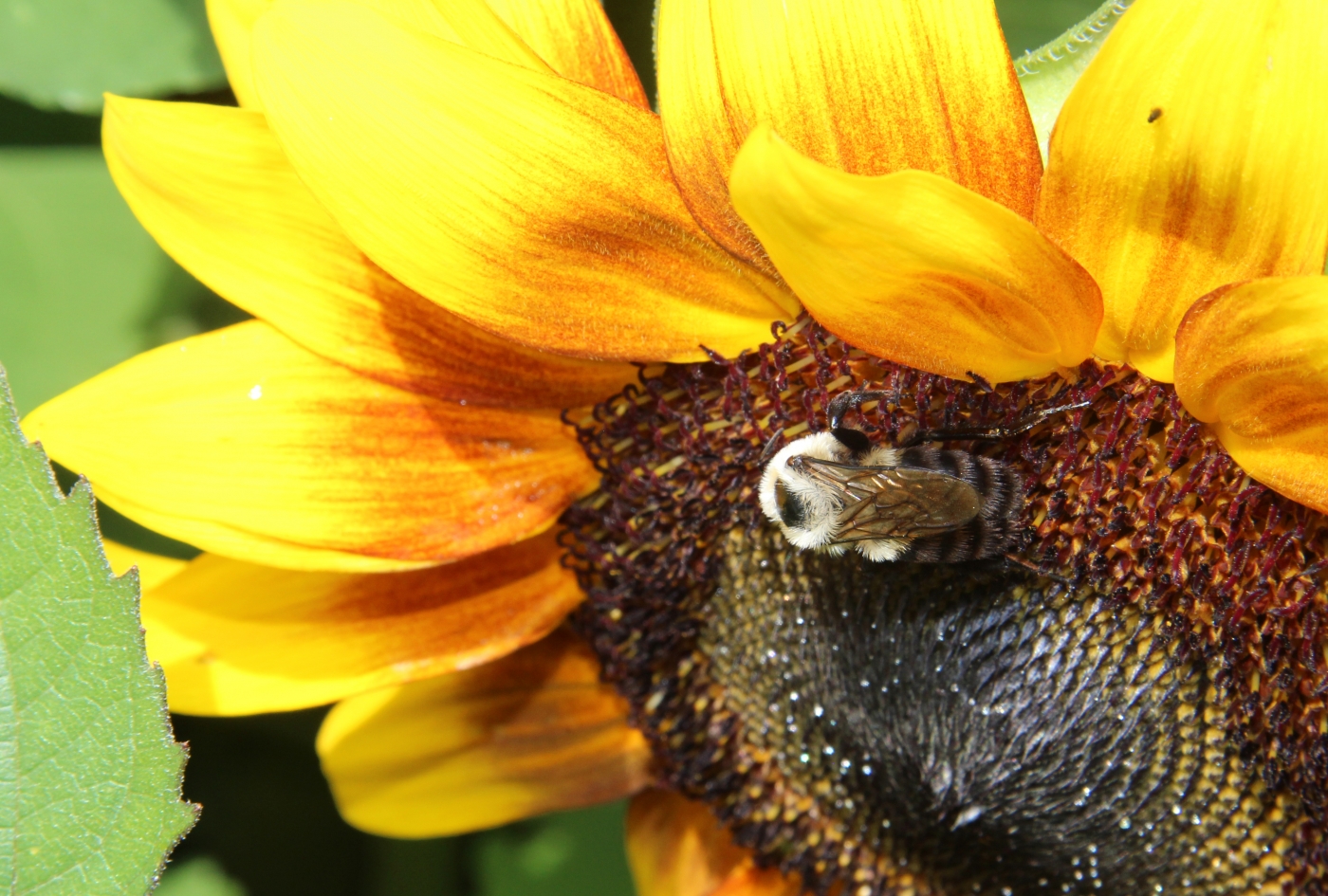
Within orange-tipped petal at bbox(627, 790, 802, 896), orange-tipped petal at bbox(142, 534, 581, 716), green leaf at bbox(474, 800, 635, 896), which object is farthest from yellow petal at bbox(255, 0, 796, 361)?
green leaf at bbox(474, 800, 635, 896)

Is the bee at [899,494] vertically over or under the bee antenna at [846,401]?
under

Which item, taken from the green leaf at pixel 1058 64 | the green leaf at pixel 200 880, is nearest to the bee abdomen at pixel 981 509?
the green leaf at pixel 1058 64

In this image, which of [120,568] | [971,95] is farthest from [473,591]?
[971,95]

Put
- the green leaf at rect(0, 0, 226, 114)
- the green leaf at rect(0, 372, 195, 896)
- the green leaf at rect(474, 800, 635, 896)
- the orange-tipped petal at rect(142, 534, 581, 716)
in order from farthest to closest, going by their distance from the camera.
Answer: the green leaf at rect(474, 800, 635, 896) → the green leaf at rect(0, 0, 226, 114) → the orange-tipped petal at rect(142, 534, 581, 716) → the green leaf at rect(0, 372, 195, 896)

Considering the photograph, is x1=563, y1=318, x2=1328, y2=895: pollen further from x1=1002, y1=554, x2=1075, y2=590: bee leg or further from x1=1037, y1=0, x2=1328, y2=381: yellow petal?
x1=1037, y1=0, x2=1328, y2=381: yellow petal

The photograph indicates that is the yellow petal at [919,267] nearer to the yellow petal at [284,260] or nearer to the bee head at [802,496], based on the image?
the bee head at [802,496]

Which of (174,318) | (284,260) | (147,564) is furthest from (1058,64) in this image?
(174,318)

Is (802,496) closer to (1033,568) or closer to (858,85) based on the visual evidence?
(1033,568)
